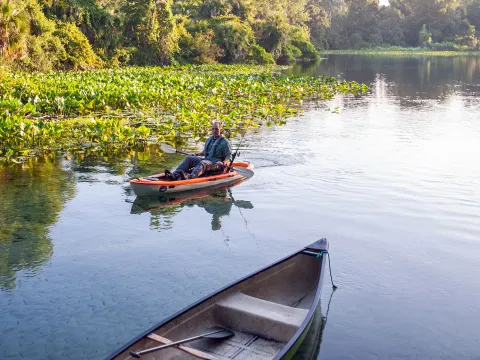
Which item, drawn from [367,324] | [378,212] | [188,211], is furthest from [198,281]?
[378,212]

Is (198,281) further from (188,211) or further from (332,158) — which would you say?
(332,158)

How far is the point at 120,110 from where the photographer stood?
17578 millimetres

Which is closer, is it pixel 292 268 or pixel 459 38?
pixel 292 268

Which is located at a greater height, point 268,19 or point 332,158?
point 268,19

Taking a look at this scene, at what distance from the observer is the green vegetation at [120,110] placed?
13422mm

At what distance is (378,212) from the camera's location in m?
9.33

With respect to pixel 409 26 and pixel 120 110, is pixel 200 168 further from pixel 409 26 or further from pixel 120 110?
pixel 409 26

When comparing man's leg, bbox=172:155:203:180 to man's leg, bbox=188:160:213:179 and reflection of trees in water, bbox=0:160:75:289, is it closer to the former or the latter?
man's leg, bbox=188:160:213:179

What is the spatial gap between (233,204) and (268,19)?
1776 inches

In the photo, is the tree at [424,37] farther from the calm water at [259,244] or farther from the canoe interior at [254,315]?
the canoe interior at [254,315]

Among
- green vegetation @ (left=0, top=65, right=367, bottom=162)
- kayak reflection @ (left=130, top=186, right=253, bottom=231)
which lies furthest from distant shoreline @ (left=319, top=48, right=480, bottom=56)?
kayak reflection @ (left=130, top=186, right=253, bottom=231)

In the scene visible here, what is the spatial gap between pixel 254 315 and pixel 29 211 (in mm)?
5166

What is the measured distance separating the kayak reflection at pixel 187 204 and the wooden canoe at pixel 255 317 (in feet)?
10.3

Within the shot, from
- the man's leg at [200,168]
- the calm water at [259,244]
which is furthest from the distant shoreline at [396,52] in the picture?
the man's leg at [200,168]
